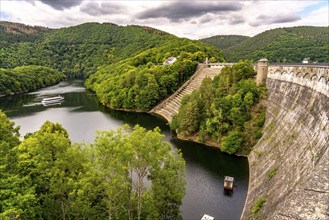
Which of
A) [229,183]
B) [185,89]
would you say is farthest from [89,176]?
[185,89]

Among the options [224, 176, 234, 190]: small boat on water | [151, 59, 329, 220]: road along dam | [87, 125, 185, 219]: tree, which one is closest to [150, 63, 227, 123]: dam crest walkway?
[151, 59, 329, 220]: road along dam

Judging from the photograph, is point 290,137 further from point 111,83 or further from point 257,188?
point 111,83

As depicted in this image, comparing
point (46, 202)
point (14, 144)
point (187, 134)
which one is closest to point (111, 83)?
point (187, 134)

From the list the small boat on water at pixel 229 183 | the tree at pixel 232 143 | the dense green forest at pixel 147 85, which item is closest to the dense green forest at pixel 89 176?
the small boat on water at pixel 229 183

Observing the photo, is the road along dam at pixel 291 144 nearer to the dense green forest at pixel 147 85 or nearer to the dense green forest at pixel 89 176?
the dense green forest at pixel 89 176

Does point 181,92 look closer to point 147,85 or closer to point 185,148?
point 147,85
